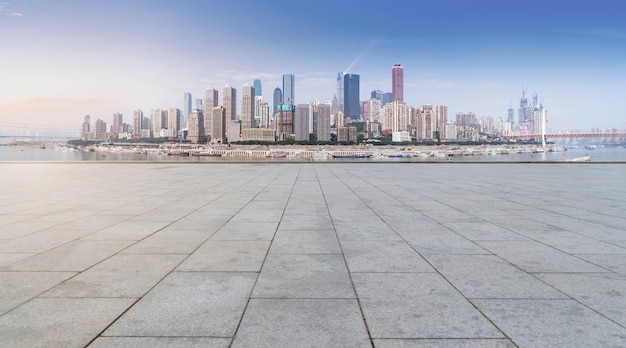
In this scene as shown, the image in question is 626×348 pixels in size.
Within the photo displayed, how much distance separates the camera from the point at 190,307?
4.34 meters

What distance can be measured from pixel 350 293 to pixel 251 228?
4.25 m

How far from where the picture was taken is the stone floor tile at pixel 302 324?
3.59 meters

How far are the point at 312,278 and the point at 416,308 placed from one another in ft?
4.96

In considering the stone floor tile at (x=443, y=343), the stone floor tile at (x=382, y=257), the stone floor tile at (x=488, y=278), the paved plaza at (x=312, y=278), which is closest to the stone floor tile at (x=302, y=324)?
the paved plaza at (x=312, y=278)

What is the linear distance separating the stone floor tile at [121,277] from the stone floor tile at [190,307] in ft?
0.85

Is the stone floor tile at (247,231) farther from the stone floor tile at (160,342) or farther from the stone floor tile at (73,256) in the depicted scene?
the stone floor tile at (160,342)

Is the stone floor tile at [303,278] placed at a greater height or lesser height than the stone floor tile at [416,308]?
greater

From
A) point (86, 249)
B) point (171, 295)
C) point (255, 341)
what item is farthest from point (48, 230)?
point (255, 341)

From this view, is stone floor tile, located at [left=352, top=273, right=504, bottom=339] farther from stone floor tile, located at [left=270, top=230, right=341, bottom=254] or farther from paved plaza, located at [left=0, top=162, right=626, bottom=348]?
stone floor tile, located at [left=270, top=230, right=341, bottom=254]

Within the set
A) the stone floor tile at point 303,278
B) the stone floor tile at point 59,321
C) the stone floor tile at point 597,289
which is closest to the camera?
the stone floor tile at point 59,321

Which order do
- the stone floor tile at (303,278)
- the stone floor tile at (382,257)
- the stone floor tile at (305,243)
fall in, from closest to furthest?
the stone floor tile at (303,278)
the stone floor tile at (382,257)
the stone floor tile at (305,243)

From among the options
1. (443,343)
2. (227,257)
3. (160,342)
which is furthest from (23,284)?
(443,343)

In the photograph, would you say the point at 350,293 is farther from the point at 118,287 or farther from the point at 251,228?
the point at 251,228

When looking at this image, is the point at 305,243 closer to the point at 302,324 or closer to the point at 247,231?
the point at 247,231
